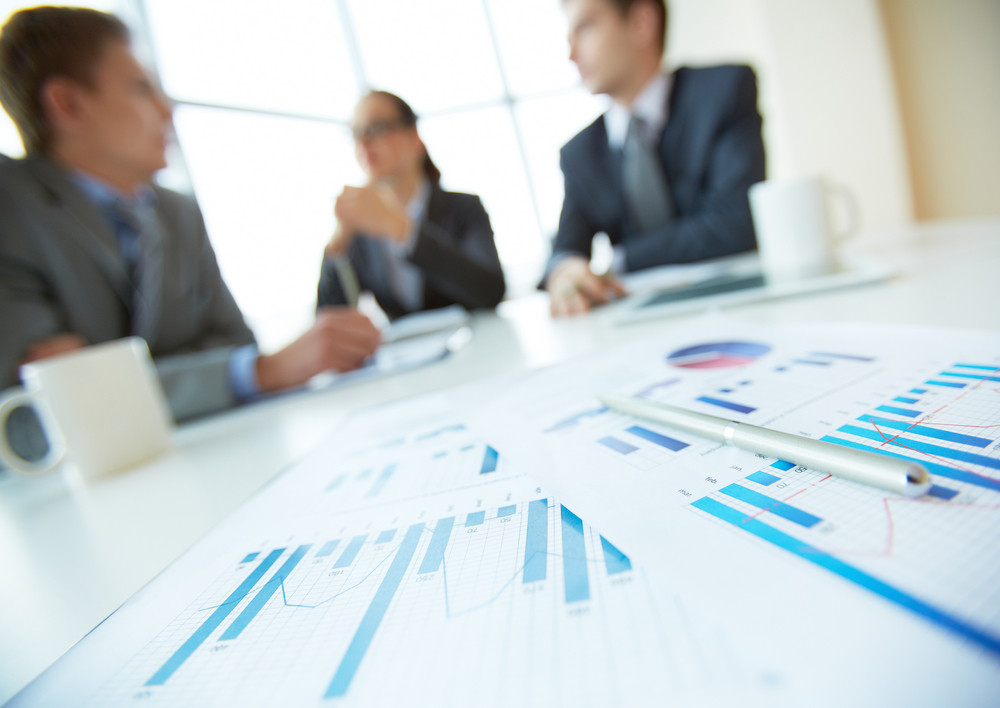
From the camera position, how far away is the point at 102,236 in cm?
97

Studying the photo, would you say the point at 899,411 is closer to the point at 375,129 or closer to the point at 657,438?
the point at 657,438

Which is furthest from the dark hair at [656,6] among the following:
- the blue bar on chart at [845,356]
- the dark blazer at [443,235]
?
the blue bar on chart at [845,356]

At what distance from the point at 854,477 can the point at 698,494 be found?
50 millimetres

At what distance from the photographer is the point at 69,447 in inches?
18.8

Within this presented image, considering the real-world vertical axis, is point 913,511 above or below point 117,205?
below

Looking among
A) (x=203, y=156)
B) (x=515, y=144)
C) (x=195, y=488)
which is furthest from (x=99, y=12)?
(x=515, y=144)

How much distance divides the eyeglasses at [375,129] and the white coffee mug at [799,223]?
120 centimetres

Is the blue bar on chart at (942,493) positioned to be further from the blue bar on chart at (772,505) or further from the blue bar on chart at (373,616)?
the blue bar on chart at (373,616)

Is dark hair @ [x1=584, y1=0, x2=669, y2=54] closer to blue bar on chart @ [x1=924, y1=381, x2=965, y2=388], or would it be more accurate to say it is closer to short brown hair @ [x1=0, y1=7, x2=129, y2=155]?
short brown hair @ [x1=0, y1=7, x2=129, y2=155]

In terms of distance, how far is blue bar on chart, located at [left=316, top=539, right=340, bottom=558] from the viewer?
23cm

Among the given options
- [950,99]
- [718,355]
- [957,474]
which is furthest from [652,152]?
[950,99]

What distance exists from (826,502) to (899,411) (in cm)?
9

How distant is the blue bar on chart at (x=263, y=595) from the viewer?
19 centimetres

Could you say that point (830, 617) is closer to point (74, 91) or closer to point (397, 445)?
point (397, 445)
